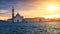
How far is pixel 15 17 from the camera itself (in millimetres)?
130250

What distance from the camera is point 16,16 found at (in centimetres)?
13238

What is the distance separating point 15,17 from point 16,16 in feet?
7.44
